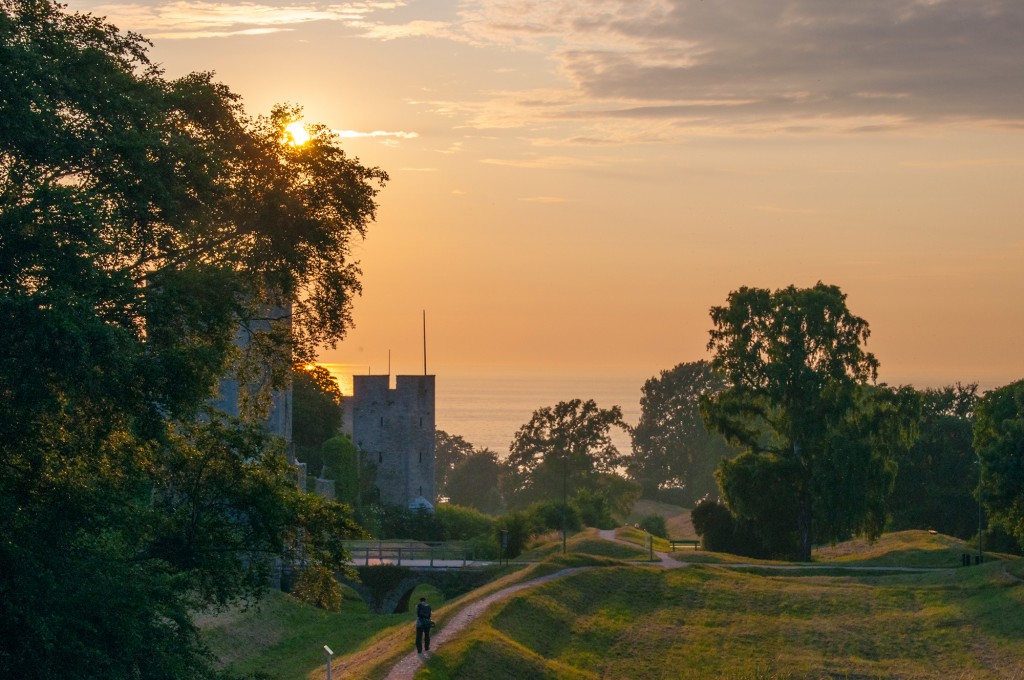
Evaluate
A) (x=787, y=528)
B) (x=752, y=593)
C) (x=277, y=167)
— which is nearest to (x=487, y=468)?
(x=787, y=528)

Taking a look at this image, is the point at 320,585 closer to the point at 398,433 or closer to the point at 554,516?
the point at 554,516

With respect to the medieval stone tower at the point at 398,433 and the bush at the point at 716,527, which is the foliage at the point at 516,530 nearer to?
the bush at the point at 716,527

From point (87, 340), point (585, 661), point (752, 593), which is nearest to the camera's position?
point (87, 340)

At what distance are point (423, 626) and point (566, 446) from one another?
6743 centimetres

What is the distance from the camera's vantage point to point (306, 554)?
21000 millimetres

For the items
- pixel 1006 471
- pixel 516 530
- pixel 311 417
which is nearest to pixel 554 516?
pixel 516 530

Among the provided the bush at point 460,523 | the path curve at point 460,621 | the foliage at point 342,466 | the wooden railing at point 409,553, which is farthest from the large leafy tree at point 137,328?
the bush at point 460,523

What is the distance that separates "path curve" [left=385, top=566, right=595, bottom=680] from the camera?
28.4m

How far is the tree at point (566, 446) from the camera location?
314 feet

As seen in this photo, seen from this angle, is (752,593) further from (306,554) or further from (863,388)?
(306,554)

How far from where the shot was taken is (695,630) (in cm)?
3803

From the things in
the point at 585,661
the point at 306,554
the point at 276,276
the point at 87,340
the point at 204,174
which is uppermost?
the point at 204,174

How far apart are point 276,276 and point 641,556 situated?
34.7 m

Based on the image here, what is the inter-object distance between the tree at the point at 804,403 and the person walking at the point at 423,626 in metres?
26.9
